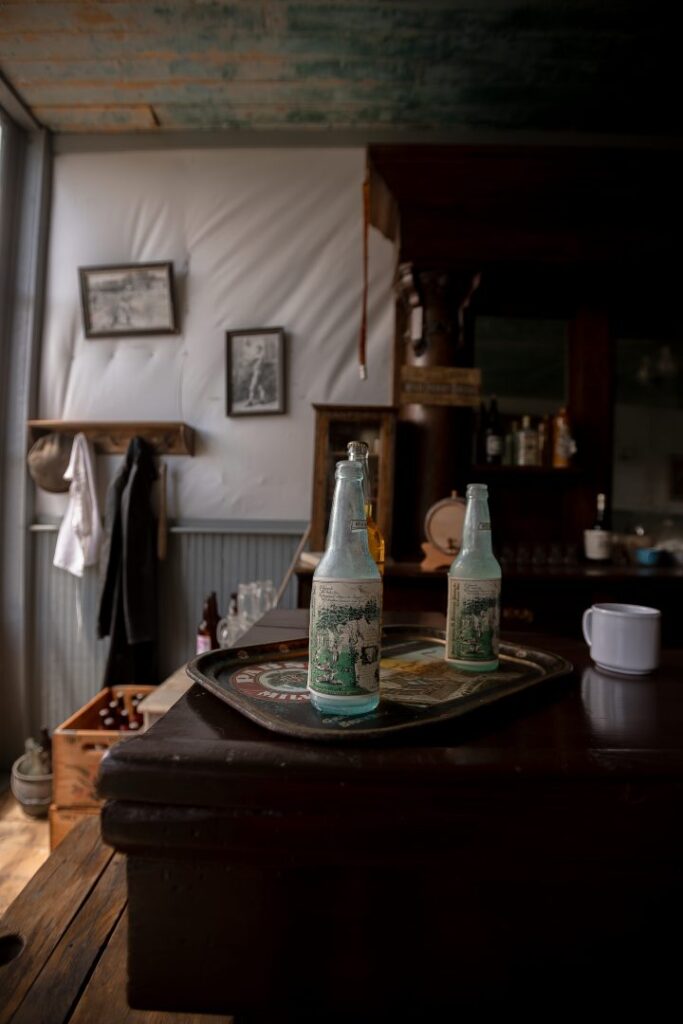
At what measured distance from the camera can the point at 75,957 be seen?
2.90ft

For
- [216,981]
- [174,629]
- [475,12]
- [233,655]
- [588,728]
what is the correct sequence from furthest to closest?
[174,629] → [475,12] → [233,655] → [588,728] → [216,981]

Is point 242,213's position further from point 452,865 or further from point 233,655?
point 452,865

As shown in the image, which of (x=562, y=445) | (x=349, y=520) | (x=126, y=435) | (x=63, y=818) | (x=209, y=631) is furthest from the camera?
(x=126, y=435)

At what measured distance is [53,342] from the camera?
2957 mm

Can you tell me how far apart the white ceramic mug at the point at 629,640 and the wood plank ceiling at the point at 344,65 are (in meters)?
2.40

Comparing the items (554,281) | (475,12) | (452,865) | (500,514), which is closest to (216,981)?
(452,865)

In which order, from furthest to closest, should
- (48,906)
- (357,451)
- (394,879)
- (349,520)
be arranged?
(48,906)
(357,451)
(349,520)
(394,879)

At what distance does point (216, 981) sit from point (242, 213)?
3058 millimetres

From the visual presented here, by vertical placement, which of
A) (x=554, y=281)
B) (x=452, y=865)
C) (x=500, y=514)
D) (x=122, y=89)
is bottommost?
(x=452, y=865)

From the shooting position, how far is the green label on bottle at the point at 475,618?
0.86 metres

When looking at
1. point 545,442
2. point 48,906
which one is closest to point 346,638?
point 48,906

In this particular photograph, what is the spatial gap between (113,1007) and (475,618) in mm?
731

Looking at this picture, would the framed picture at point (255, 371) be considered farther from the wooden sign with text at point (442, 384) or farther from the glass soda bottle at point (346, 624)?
the glass soda bottle at point (346, 624)

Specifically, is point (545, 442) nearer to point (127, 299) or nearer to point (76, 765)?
point (127, 299)
